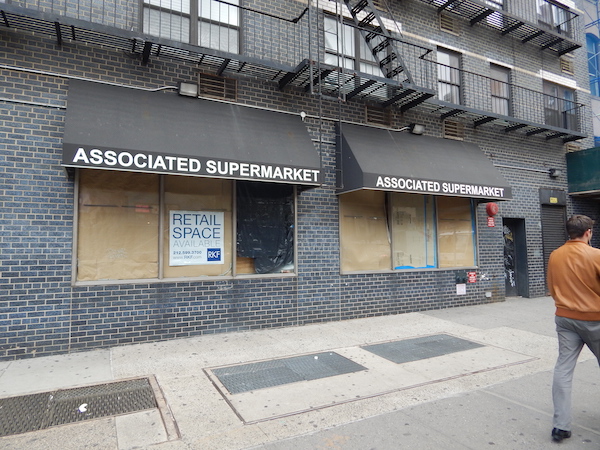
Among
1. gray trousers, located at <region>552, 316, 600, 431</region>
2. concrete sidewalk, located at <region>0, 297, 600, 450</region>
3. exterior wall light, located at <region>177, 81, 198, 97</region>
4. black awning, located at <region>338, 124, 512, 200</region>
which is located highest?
exterior wall light, located at <region>177, 81, 198, 97</region>

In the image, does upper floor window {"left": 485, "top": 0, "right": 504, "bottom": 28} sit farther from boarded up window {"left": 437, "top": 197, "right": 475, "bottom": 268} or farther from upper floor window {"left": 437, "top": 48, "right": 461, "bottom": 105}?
boarded up window {"left": 437, "top": 197, "right": 475, "bottom": 268}

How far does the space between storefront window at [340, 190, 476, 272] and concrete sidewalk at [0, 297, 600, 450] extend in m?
2.08

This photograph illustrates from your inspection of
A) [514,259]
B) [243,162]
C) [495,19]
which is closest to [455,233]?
[514,259]

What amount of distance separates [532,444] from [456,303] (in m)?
6.80

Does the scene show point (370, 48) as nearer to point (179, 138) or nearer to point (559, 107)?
point (179, 138)

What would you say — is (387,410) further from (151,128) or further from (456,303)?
(456,303)

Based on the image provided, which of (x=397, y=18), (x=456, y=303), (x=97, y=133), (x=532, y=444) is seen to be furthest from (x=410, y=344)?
(x=397, y=18)

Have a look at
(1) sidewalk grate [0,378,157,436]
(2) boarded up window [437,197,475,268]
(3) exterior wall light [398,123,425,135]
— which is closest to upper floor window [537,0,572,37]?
(3) exterior wall light [398,123,425,135]

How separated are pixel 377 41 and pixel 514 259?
7.40 meters

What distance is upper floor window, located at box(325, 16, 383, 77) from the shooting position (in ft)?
29.3

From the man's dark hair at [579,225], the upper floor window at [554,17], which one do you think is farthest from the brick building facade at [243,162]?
the man's dark hair at [579,225]

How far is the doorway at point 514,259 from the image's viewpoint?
461 inches

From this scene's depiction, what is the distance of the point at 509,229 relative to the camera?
11898 millimetres

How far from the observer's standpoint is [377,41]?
31.9ft
